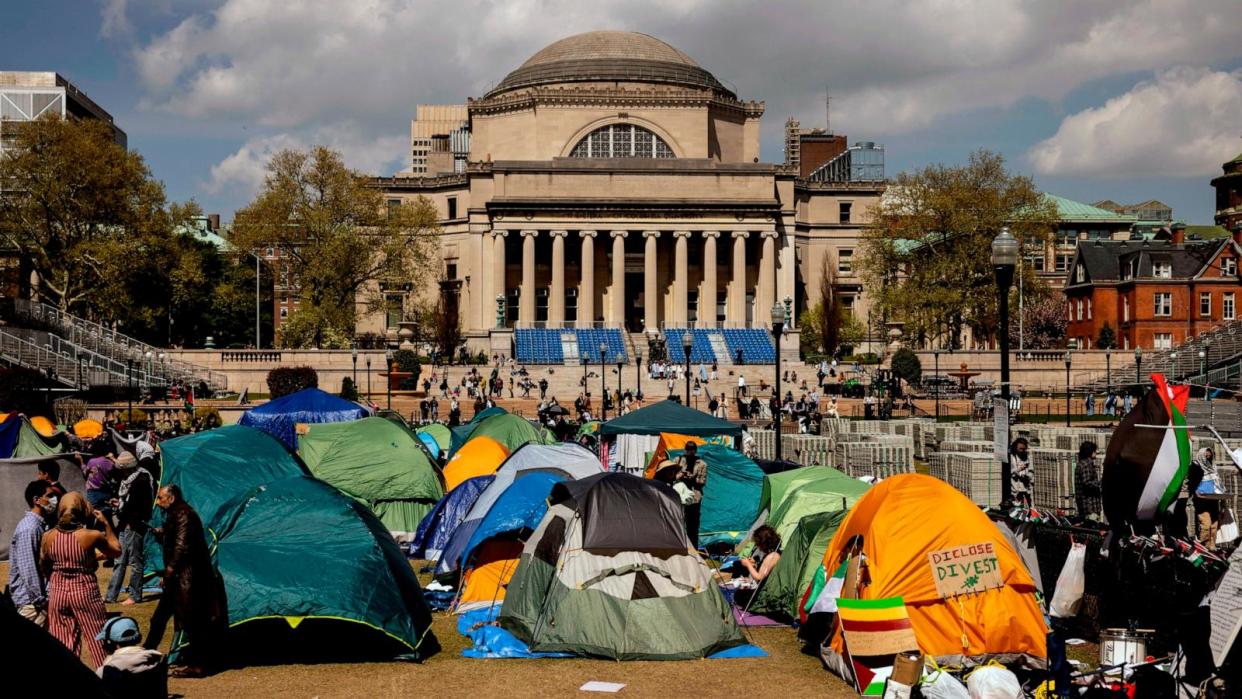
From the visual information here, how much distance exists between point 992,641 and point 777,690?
2284mm

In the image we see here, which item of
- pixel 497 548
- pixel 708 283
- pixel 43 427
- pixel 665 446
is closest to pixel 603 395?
pixel 665 446

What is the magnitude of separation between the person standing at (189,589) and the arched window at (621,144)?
83127mm

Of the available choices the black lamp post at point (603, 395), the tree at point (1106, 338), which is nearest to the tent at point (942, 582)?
the black lamp post at point (603, 395)

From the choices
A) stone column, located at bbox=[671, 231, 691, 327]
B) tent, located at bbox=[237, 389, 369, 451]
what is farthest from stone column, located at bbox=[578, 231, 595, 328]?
tent, located at bbox=[237, 389, 369, 451]

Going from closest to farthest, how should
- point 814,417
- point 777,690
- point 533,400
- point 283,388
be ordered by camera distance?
point 777,690
point 814,417
point 283,388
point 533,400

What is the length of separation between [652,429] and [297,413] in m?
9.95

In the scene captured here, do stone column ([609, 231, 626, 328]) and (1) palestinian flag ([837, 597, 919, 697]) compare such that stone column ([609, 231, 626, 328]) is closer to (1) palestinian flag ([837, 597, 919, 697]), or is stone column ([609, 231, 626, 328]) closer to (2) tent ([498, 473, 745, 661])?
(2) tent ([498, 473, 745, 661])

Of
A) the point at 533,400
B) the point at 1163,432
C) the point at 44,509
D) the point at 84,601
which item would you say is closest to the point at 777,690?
the point at 1163,432

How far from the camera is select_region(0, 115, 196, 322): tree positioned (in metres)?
64.4

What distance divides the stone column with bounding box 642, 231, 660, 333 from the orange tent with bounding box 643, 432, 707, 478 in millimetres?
57571

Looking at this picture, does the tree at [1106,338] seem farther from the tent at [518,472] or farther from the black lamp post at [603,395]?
the tent at [518,472]

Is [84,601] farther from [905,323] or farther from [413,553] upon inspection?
[905,323]

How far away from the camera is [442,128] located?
184m

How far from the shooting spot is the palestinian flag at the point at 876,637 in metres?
12.7
